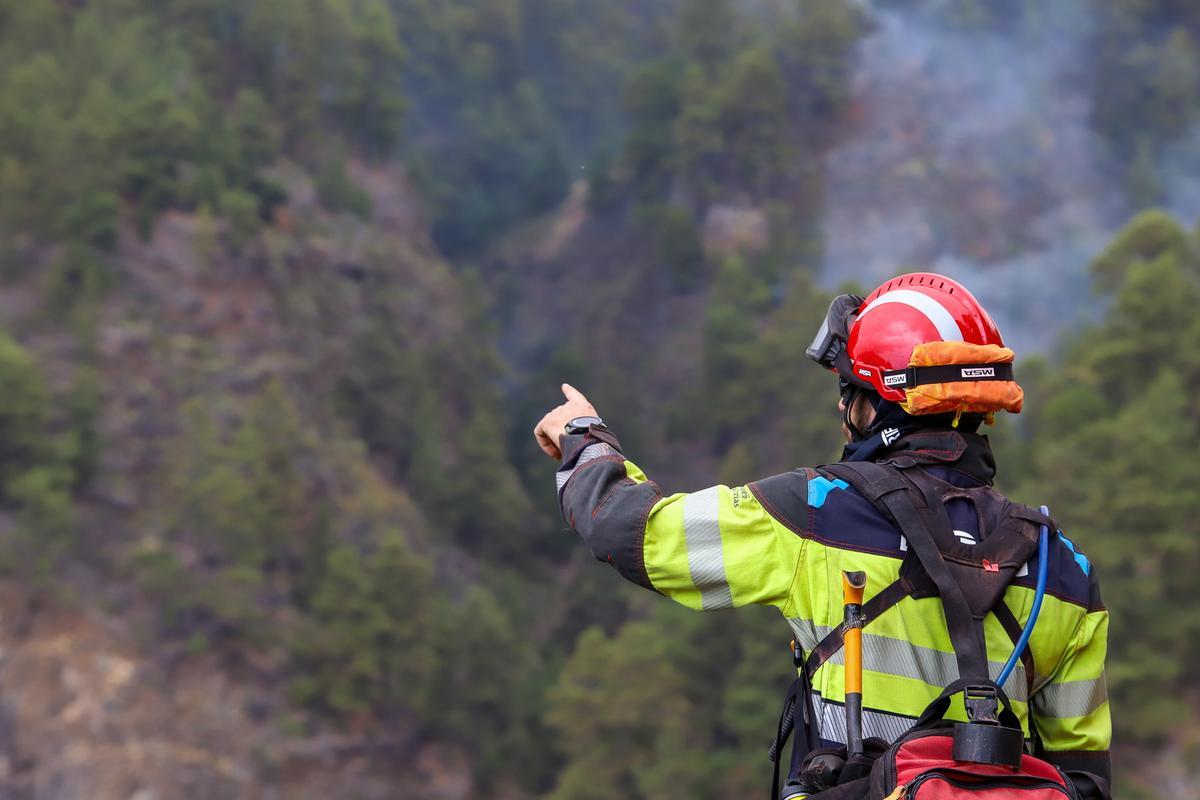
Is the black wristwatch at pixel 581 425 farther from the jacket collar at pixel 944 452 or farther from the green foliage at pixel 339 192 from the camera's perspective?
the green foliage at pixel 339 192

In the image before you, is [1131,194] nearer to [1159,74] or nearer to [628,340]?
[1159,74]

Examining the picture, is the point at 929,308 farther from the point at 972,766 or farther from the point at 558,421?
the point at 972,766

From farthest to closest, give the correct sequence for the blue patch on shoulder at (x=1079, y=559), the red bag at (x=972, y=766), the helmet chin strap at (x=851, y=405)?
the helmet chin strap at (x=851, y=405), the blue patch on shoulder at (x=1079, y=559), the red bag at (x=972, y=766)

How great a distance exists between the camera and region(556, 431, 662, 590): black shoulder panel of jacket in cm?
325

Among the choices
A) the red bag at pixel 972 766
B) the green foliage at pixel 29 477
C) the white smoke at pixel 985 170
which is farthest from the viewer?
the white smoke at pixel 985 170

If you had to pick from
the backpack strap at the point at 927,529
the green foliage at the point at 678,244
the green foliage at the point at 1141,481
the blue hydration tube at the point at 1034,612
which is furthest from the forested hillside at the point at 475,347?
the backpack strap at the point at 927,529

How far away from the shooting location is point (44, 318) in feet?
133

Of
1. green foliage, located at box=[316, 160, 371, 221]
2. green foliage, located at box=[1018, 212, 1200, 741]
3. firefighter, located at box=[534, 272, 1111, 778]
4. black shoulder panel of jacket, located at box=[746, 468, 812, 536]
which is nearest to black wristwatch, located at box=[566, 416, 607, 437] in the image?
firefighter, located at box=[534, 272, 1111, 778]

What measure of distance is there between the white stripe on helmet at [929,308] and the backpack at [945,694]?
→ 34 centimetres

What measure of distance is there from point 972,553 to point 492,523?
4220cm

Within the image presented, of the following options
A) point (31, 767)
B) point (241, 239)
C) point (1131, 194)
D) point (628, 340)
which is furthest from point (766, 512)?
point (1131, 194)

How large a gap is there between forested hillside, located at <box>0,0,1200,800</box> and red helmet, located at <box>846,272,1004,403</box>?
80.5 feet

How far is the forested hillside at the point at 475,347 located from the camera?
32.2 metres

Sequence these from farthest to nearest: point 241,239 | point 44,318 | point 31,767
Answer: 1. point 241,239
2. point 44,318
3. point 31,767
